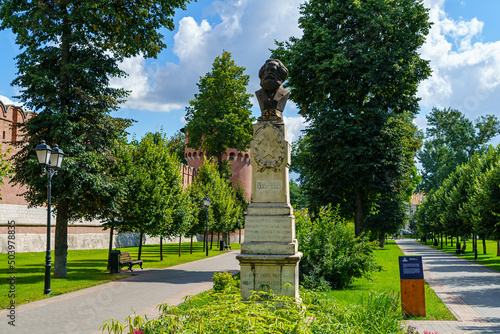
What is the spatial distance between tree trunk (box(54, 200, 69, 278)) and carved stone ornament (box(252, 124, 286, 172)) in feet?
37.3

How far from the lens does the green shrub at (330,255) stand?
14.4 meters

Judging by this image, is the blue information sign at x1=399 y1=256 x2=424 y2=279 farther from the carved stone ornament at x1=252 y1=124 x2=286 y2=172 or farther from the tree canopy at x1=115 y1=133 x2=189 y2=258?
the tree canopy at x1=115 y1=133 x2=189 y2=258

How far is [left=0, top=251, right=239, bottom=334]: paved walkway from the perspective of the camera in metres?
9.24

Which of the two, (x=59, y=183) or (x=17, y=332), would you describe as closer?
(x=17, y=332)

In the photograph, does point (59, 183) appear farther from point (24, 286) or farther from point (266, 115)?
point (266, 115)

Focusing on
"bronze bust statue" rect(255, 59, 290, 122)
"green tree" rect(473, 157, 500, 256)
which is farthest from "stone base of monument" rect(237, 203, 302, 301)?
"green tree" rect(473, 157, 500, 256)

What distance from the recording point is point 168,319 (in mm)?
5676

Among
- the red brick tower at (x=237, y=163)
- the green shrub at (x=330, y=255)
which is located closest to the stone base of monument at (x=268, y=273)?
the green shrub at (x=330, y=255)

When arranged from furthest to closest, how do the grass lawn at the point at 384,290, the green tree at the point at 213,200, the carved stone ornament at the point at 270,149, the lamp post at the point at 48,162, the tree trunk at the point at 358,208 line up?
1. the green tree at the point at 213,200
2. the tree trunk at the point at 358,208
3. the lamp post at the point at 48,162
4. the grass lawn at the point at 384,290
5. the carved stone ornament at the point at 270,149

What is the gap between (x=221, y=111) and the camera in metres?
44.5

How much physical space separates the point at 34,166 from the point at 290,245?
11978 millimetres

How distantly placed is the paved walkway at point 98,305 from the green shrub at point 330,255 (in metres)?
3.78

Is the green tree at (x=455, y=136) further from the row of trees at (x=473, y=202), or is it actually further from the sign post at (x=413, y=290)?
the sign post at (x=413, y=290)

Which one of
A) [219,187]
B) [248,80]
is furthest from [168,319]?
[248,80]
